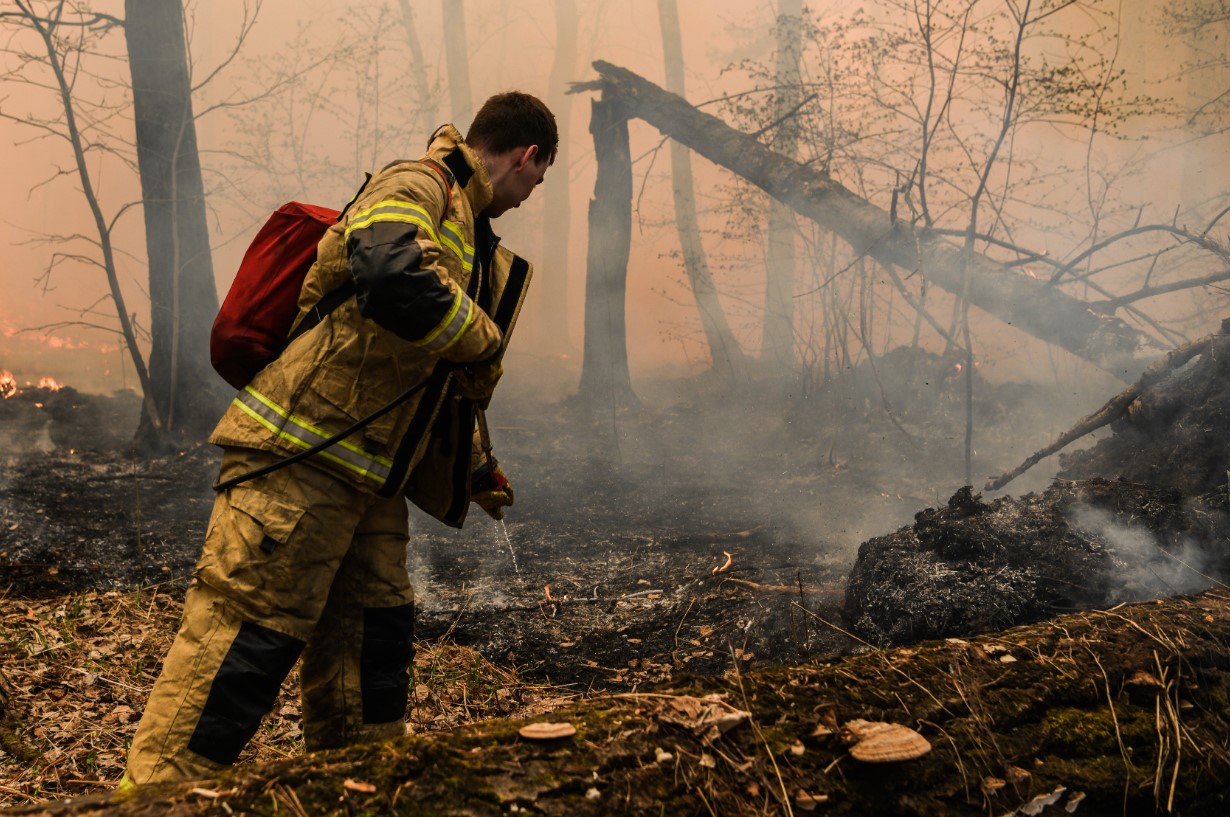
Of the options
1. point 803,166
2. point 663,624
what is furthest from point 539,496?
point 803,166

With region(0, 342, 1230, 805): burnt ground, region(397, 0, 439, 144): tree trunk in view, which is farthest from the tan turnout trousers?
region(397, 0, 439, 144): tree trunk

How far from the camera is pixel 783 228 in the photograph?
39.8ft

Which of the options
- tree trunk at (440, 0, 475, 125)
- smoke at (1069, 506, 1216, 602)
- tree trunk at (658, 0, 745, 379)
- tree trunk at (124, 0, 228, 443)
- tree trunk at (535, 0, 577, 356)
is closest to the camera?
smoke at (1069, 506, 1216, 602)

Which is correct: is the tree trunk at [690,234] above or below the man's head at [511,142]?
above

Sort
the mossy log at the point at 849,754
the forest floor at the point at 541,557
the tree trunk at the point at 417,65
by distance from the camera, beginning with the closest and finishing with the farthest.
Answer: the mossy log at the point at 849,754, the forest floor at the point at 541,557, the tree trunk at the point at 417,65

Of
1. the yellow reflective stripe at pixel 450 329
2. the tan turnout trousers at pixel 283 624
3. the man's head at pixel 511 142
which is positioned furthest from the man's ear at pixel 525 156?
the tan turnout trousers at pixel 283 624

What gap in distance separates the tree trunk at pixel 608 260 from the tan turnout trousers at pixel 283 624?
24.3 feet

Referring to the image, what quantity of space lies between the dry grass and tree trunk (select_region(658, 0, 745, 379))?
812 cm

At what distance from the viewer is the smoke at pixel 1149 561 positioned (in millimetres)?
3418

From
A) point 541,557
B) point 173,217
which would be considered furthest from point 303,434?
point 173,217

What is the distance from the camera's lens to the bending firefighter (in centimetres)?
194

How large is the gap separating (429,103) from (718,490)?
43.7 ft

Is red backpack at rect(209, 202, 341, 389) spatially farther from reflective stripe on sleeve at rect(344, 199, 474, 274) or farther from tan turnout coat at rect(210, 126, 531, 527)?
reflective stripe on sleeve at rect(344, 199, 474, 274)

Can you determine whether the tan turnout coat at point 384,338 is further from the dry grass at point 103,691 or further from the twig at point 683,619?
the twig at point 683,619
